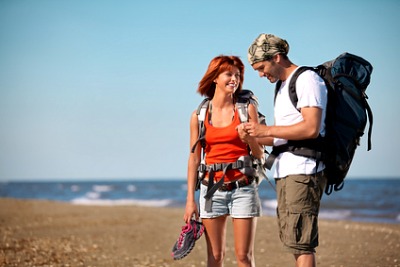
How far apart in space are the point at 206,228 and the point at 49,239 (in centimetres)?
774

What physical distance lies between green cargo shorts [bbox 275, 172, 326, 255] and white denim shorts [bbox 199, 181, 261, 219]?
21.5 inches

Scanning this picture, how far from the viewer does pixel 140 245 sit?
1060 cm

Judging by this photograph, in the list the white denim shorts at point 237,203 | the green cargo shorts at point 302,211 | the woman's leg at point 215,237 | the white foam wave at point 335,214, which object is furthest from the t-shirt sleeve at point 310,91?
the white foam wave at point 335,214

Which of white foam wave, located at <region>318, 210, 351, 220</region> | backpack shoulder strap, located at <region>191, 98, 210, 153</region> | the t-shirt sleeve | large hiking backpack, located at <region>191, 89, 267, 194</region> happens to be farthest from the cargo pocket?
white foam wave, located at <region>318, 210, 351, 220</region>

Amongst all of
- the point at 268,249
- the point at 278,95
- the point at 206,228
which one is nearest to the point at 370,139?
the point at 278,95

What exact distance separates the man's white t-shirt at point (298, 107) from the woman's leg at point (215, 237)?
2.64ft

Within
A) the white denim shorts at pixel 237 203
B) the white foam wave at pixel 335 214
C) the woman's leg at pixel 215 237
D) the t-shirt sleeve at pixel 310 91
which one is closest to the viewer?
the t-shirt sleeve at pixel 310 91

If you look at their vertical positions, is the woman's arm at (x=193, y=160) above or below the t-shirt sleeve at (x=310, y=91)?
below

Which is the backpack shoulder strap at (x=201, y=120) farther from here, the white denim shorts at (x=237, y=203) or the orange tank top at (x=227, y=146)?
the white denim shorts at (x=237, y=203)

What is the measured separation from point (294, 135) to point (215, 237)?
1335 mm

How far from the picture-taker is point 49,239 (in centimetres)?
1138

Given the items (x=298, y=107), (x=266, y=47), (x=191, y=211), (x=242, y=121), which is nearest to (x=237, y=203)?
(x=191, y=211)

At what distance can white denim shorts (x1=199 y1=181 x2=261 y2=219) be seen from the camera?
4.47m

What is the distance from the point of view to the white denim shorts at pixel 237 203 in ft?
14.7
